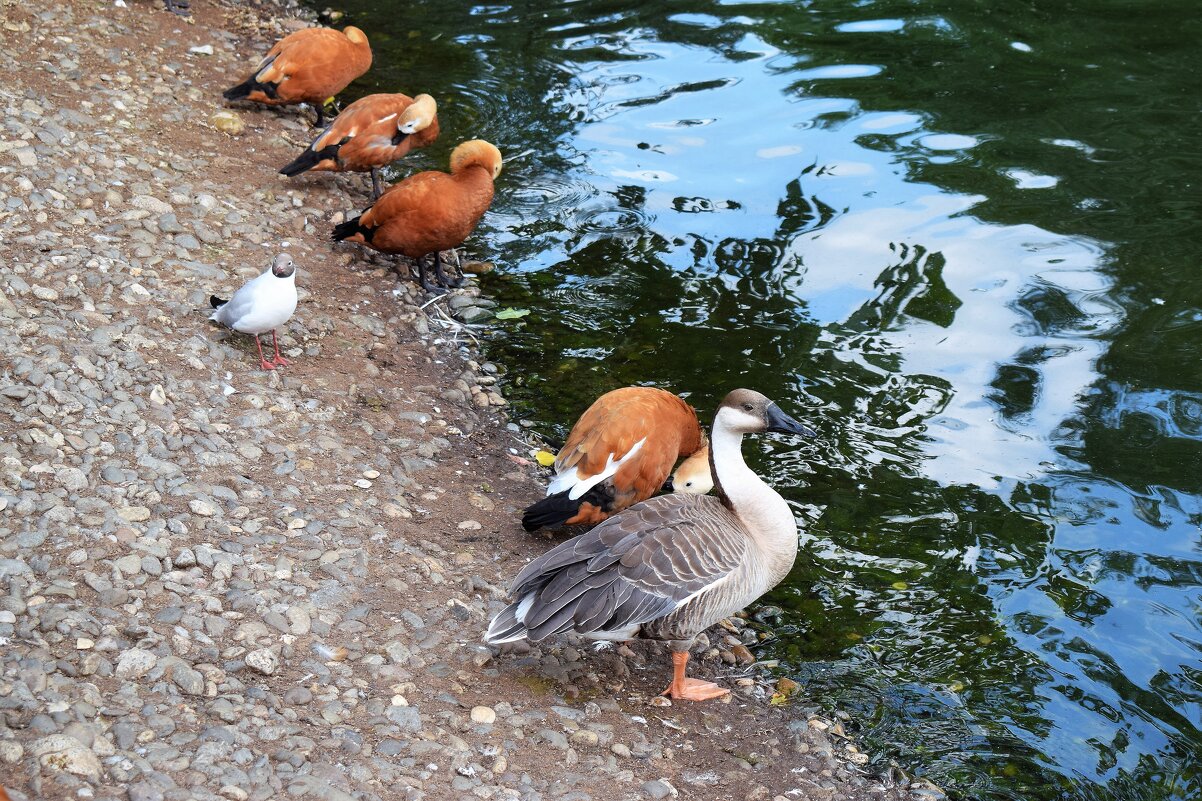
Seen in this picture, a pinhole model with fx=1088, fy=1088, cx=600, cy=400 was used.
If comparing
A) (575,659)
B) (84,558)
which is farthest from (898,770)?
(84,558)

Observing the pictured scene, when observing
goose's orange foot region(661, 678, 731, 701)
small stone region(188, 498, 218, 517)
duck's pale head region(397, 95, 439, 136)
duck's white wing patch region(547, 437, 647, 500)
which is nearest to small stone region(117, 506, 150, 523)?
small stone region(188, 498, 218, 517)

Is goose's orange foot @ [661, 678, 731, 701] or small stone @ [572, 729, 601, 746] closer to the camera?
small stone @ [572, 729, 601, 746]

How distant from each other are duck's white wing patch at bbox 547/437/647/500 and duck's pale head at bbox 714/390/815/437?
2.33 ft

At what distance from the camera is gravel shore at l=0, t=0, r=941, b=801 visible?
13.6ft

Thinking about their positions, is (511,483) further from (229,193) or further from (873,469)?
(229,193)

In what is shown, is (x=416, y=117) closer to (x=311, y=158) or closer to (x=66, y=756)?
(x=311, y=158)

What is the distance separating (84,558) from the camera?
4699mm

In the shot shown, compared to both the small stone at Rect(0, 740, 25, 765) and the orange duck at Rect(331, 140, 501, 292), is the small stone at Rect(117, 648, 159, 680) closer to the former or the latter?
the small stone at Rect(0, 740, 25, 765)

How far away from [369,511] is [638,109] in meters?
6.51

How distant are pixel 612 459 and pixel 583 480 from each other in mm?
195

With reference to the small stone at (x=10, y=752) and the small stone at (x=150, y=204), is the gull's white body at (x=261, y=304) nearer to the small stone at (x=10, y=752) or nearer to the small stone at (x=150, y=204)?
the small stone at (x=150, y=204)

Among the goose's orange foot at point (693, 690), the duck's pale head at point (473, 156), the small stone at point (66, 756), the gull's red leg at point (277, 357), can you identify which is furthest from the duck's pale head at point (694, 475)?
the small stone at point (66, 756)

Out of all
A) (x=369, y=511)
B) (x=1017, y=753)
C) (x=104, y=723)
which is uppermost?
(x=104, y=723)

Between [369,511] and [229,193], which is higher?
[229,193]
